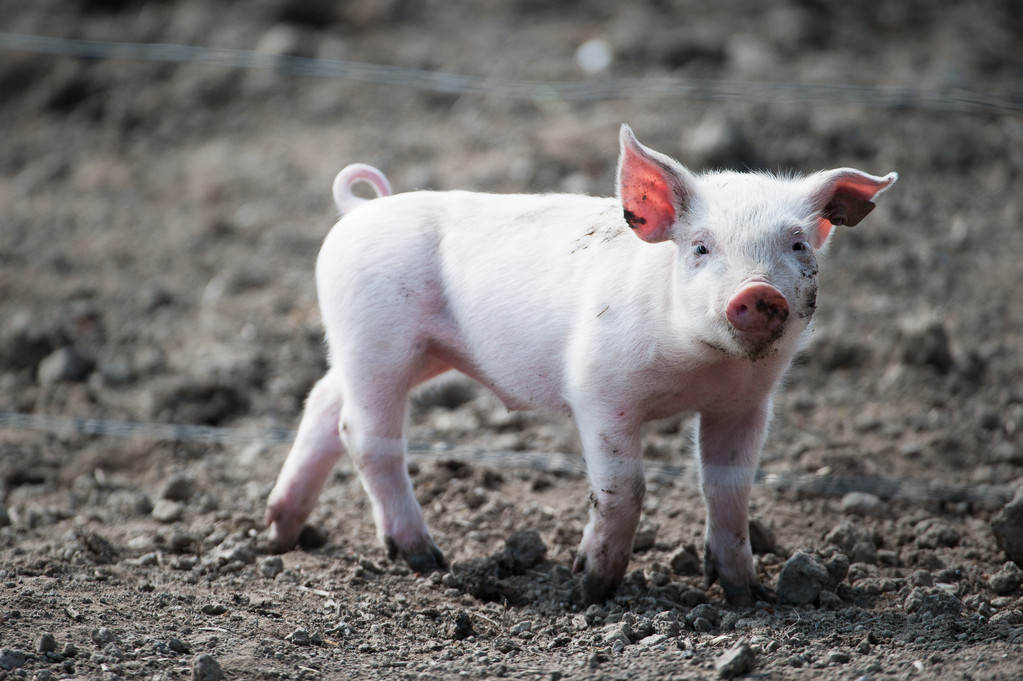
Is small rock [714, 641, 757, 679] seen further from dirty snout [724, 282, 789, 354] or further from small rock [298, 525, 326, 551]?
small rock [298, 525, 326, 551]

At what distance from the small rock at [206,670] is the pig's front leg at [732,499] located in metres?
1.73

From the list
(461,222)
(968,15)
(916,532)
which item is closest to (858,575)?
(916,532)

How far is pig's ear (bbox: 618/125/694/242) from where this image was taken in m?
3.62

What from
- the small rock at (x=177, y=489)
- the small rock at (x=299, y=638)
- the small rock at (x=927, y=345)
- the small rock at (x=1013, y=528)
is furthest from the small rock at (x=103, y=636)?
the small rock at (x=927, y=345)

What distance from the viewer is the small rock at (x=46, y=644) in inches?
131

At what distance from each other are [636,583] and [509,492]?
45.3 inches

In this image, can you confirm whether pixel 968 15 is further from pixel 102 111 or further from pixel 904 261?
pixel 102 111

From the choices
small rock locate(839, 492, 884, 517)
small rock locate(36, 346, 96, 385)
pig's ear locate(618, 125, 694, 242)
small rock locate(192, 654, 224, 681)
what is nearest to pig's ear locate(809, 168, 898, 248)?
pig's ear locate(618, 125, 694, 242)

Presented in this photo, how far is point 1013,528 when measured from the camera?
4180 millimetres

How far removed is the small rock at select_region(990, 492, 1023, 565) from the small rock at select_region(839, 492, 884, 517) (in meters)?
0.60

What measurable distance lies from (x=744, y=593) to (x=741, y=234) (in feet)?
4.25

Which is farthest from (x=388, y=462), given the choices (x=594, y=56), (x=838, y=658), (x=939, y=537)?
(x=594, y=56)

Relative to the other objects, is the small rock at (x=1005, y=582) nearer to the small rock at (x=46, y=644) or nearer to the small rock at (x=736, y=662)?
the small rock at (x=736, y=662)

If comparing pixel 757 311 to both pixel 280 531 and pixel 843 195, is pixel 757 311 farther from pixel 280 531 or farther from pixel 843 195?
pixel 280 531
